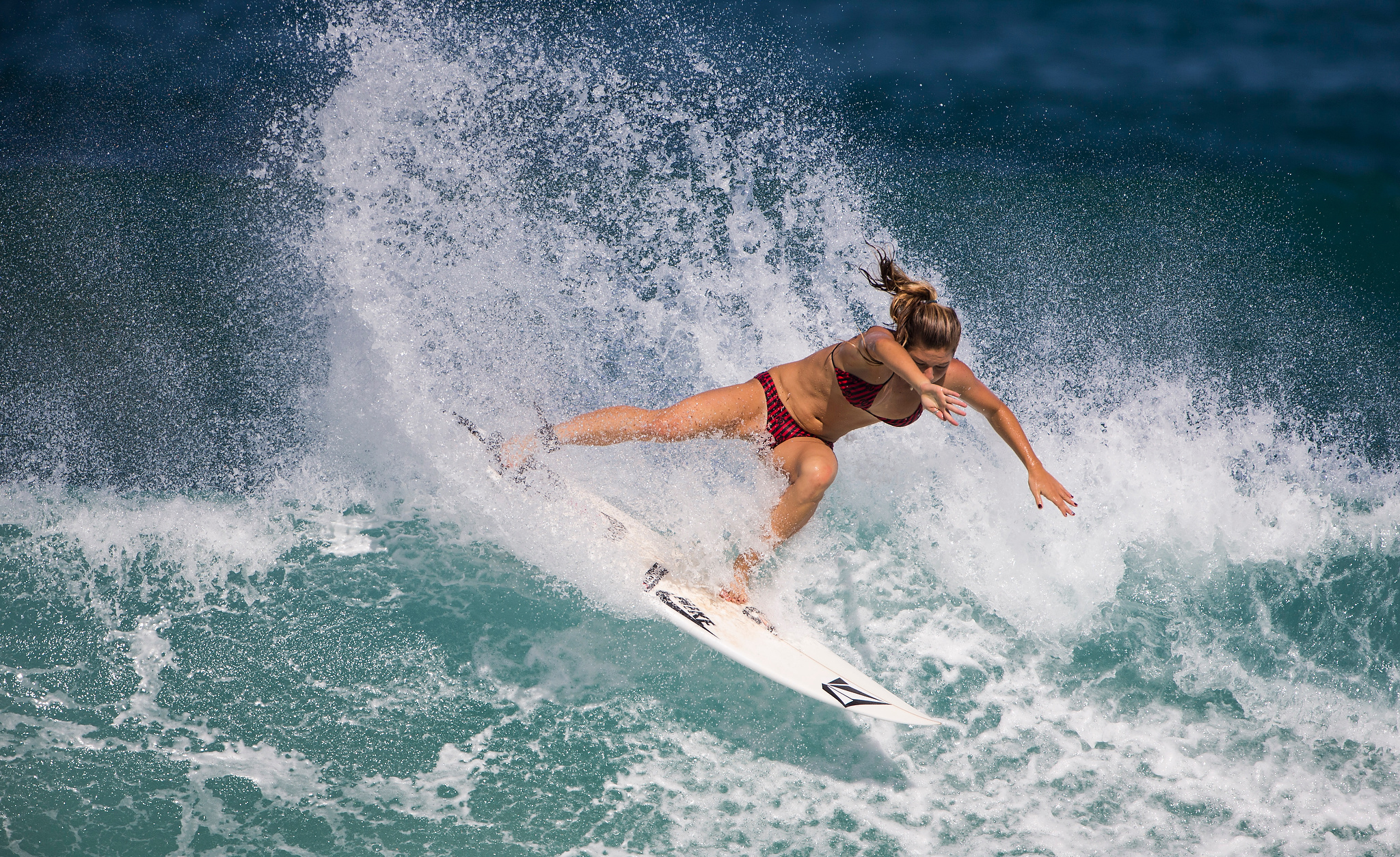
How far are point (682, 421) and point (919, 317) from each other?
135 centimetres

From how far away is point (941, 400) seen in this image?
3664 millimetres

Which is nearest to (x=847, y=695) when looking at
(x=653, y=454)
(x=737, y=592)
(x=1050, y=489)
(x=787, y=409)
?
(x=737, y=592)

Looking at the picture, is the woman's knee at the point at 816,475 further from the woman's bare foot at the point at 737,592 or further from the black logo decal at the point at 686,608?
the black logo decal at the point at 686,608

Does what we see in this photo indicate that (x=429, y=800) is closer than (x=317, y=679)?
Yes

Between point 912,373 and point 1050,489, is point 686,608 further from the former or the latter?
point 1050,489

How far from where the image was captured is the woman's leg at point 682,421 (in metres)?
4.62

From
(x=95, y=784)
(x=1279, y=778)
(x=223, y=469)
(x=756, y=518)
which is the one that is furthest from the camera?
(x=223, y=469)

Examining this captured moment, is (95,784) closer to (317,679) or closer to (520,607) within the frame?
(317,679)

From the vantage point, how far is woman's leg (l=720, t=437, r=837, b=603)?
4.38m

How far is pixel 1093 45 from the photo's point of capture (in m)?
10.9

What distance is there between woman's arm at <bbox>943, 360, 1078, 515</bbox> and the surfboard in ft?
3.89

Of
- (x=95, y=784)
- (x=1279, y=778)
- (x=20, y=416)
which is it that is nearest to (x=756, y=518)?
(x=1279, y=778)

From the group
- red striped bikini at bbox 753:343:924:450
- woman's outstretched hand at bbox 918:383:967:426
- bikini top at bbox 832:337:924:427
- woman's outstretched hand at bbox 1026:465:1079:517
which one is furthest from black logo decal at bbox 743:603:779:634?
woman's outstretched hand at bbox 918:383:967:426

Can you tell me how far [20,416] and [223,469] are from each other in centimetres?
161
